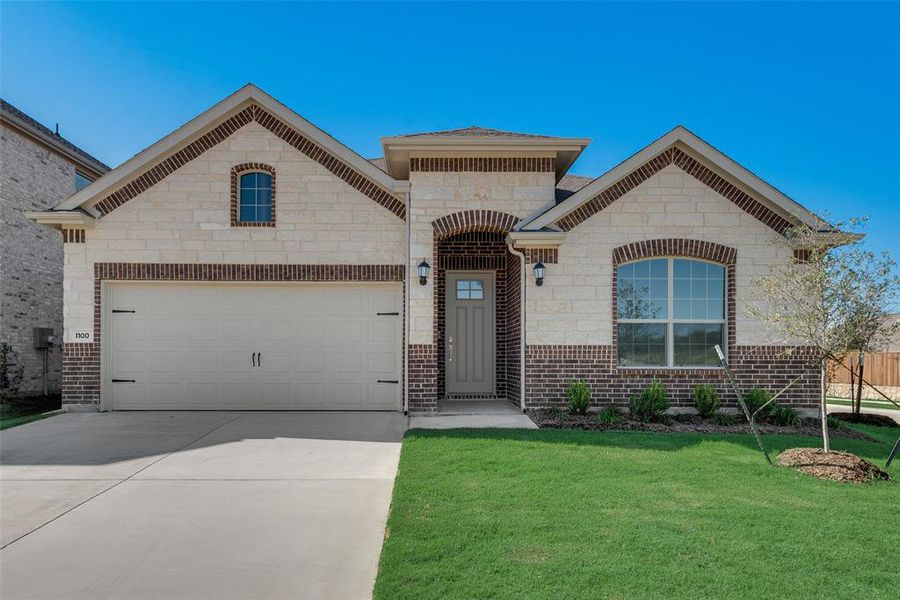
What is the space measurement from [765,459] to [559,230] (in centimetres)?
497

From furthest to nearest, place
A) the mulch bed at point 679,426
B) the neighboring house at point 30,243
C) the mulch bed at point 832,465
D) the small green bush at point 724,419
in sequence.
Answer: the neighboring house at point 30,243, the small green bush at point 724,419, the mulch bed at point 679,426, the mulch bed at point 832,465

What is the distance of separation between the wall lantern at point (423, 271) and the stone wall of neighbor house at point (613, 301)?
6.13 feet

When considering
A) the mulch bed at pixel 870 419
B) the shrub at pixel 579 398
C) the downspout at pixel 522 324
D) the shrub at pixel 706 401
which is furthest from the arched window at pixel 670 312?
the mulch bed at pixel 870 419

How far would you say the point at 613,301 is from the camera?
10781 mm

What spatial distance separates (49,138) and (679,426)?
1626 cm

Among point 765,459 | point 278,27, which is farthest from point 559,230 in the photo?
point 278,27

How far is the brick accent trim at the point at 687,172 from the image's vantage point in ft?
35.4

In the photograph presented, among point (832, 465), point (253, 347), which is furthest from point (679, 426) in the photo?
point (253, 347)

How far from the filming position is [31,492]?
19.1ft

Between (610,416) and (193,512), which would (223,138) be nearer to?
(193,512)

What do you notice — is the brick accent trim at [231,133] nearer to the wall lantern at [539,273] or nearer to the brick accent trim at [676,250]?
the wall lantern at [539,273]

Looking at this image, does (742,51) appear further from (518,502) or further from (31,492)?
(31,492)

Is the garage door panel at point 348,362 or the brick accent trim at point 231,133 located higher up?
the brick accent trim at point 231,133

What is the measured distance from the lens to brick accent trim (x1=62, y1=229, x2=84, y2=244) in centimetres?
1112
